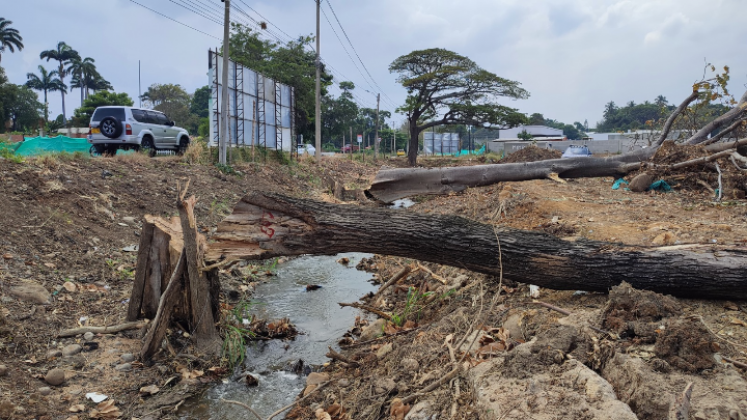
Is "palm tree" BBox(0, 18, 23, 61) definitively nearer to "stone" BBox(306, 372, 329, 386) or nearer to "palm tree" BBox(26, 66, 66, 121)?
"palm tree" BBox(26, 66, 66, 121)

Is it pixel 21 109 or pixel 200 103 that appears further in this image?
pixel 200 103

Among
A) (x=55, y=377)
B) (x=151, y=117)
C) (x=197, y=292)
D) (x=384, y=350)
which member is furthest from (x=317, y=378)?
(x=151, y=117)

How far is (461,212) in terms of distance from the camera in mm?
8375

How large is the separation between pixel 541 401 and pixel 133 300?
3506 mm

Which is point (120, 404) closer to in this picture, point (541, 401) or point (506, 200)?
A: point (541, 401)

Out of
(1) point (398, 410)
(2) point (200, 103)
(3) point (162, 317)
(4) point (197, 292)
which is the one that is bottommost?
(1) point (398, 410)

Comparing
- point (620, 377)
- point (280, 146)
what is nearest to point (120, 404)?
point (620, 377)

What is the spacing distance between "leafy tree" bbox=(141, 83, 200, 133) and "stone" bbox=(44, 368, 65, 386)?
146 ft

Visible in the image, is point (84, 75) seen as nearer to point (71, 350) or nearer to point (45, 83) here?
point (45, 83)

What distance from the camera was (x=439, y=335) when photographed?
11.5 feet

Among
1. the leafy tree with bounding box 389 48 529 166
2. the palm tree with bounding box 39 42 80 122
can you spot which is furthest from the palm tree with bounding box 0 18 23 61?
the leafy tree with bounding box 389 48 529 166

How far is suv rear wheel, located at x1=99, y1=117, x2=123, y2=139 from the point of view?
11.7m

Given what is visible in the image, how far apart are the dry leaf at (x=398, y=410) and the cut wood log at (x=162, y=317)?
2.12 meters

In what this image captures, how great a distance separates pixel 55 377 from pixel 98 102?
35.4 meters
